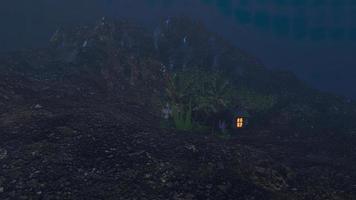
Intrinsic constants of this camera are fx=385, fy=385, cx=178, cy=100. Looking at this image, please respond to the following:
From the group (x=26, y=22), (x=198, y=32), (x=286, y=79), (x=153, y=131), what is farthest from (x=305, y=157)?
(x=26, y=22)

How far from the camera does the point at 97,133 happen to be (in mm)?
9984

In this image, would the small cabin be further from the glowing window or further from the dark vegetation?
the dark vegetation

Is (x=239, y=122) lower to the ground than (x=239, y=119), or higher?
lower

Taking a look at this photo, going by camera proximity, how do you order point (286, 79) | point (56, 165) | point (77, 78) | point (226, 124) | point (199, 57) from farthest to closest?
1. point (286, 79)
2. point (199, 57)
3. point (77, 78)
4. point (226, 124)
5. point (56, 165)

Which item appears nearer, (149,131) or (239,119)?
(149,131)

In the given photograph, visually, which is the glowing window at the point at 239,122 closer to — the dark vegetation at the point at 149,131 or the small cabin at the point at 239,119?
the small cabin at the point at 239,119

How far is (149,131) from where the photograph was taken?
11.0m

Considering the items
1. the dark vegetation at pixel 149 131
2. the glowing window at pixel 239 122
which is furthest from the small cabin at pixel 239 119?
the dark vegetation at pixel 149 131

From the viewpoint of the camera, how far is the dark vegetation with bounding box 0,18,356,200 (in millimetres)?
7781

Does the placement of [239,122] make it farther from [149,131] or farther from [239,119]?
[149,131]

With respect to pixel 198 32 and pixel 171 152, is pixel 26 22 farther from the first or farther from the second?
pixel 171 152

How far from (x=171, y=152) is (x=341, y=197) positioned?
13.0 ft

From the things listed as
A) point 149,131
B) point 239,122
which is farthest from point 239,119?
point 149,131

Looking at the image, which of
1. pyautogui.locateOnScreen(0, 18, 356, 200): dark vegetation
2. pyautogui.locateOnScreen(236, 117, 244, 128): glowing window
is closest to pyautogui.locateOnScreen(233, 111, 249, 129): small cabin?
pyautogui.locateOnScreen(236, 117, 244, 128): glowing window
